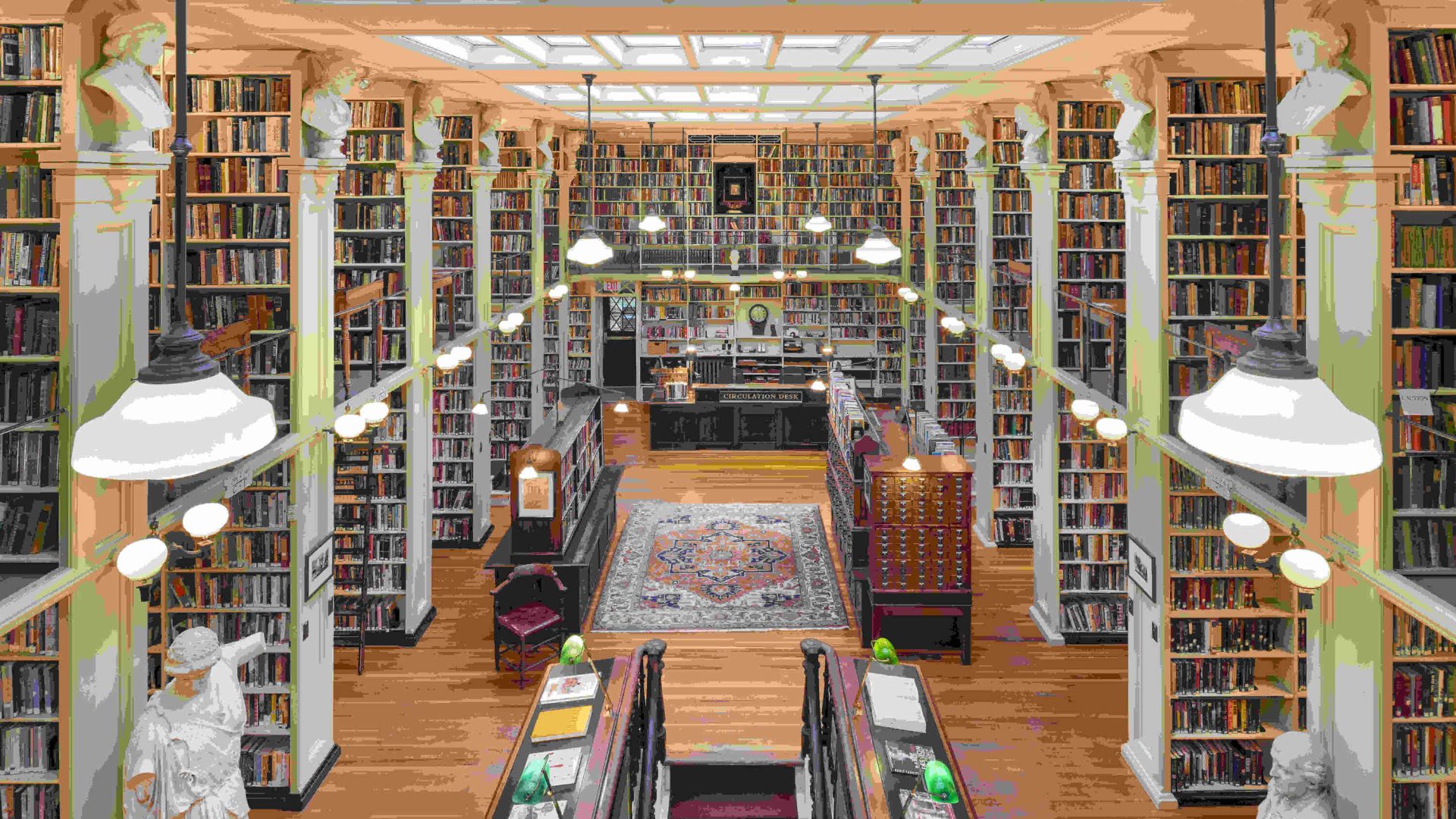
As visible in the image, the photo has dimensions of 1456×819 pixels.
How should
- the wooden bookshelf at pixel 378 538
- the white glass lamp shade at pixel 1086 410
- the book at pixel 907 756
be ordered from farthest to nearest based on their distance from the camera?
the wooden bookshelf at pixel 378 538 < the white glass lamp shade at pixel 1086 410 < the book at pixel 907 756

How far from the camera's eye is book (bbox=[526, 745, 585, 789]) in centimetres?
505

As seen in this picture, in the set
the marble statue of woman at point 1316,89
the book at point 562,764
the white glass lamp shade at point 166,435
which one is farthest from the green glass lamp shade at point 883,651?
the white glass lamp shade at point 166,435

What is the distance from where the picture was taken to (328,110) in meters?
7.08

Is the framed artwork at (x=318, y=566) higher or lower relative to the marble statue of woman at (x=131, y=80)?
lower

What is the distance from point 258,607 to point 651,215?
10.4 meters

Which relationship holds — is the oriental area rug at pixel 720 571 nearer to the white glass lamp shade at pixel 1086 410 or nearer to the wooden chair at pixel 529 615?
the wooden chair at pixel 529 615

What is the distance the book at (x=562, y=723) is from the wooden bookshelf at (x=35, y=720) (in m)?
2.01

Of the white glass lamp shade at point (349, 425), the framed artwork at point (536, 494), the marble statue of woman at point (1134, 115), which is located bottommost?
the framed artwork at point (536, 494)

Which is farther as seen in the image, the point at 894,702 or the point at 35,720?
the point at 894,702

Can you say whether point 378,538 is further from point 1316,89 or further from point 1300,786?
point 1316,89

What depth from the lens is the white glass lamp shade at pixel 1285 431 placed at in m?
2.42

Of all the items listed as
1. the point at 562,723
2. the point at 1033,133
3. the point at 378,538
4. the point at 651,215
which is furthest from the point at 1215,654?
the point at 651,215

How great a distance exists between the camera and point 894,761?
530cm

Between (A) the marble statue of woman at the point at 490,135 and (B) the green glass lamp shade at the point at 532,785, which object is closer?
(B) the green glass lamp shade at the point at 532,785
